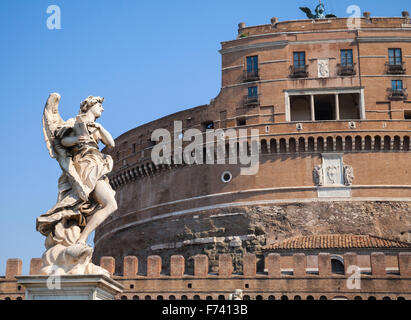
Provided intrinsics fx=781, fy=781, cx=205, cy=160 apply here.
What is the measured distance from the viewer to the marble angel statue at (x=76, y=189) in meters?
7.07

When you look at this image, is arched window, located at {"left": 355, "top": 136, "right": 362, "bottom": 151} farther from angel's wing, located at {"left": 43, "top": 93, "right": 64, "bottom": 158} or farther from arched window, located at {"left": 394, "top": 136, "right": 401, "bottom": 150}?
angel's wing, located at {"left": 43, "top": 93, "right": 64, "bottom": 158}

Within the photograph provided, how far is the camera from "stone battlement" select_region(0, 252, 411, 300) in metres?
29.6

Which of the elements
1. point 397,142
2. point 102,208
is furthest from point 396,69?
point 102,208

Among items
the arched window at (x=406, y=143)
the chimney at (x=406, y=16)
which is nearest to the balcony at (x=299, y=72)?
the arched window at (x=406, y=143)

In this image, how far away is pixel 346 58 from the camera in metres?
37.7

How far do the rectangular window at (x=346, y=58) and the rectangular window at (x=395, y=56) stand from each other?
1.85 metres

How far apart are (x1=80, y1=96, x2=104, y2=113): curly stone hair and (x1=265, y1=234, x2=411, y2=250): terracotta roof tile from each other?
25784mm

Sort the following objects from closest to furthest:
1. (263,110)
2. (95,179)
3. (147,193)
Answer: (95,179)
(263,110)
(147,193)

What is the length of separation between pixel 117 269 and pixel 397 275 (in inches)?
617

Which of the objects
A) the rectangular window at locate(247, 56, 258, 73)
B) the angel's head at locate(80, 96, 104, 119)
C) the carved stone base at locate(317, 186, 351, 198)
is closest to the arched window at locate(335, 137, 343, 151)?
the carved stone base at locate(317, 186, 351, 198)

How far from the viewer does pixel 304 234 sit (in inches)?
1373

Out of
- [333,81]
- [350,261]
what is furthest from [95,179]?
[333,81]
